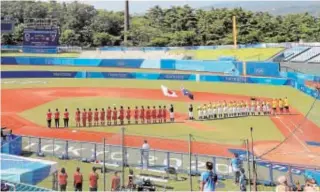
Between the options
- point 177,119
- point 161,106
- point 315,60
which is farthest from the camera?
point 315,60

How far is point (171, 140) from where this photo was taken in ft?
79.6

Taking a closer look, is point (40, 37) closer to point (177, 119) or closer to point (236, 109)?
point (177, 119)

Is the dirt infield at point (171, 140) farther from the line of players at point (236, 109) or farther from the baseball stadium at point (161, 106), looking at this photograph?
the line of players at point (236, 109)

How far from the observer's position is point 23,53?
74000 millimetres

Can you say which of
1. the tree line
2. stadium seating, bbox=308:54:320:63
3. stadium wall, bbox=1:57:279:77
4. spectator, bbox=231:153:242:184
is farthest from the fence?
the tree line

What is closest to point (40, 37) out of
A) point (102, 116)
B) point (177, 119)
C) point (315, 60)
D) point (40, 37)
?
point (40, 37)

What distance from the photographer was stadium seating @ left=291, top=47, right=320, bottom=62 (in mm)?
56944

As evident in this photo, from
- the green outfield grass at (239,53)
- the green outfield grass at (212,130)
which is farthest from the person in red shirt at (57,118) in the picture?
the green outfield grass at (239,53)

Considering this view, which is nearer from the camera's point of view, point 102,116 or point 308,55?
point 102,116

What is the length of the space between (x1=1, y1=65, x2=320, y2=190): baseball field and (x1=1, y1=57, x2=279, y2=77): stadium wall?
20.0 feet

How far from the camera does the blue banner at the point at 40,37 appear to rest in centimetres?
7169

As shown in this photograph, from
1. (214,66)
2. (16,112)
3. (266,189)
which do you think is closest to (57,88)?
(16,112)

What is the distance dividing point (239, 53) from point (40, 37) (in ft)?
99.2

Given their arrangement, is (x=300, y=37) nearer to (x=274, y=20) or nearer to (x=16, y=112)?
(x=274, y=20)
